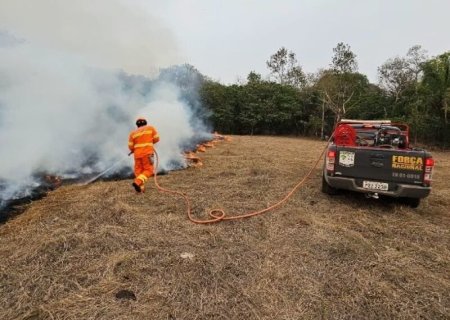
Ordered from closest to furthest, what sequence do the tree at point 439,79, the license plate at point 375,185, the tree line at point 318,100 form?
1. the license plate at point 375,185
2. the tree at point 439,79
3. the tree line at point 318,100

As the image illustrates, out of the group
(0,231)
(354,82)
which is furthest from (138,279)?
(354,82)

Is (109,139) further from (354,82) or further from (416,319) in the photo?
(354,82)

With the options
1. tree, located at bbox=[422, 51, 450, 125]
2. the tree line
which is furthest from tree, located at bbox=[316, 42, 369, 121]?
tree, located at bbox=[422, 51, 450, 125]

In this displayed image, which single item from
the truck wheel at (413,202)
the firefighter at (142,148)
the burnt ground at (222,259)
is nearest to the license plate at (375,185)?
the burnt ground at (222,259)

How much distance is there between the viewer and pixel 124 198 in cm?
673

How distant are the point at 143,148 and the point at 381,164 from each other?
456cm

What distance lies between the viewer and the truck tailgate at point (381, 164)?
236 inches

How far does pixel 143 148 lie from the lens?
730cm

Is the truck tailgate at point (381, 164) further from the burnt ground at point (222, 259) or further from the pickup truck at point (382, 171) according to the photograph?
the burnt ground at point (222, 259)

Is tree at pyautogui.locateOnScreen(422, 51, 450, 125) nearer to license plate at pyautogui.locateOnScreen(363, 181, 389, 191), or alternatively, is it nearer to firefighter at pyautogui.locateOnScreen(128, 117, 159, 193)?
license plate at pyautogui.locateOnScreen(363, 181, 389, 191)

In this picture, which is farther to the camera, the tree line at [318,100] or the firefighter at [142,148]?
the tree line at [318,100]

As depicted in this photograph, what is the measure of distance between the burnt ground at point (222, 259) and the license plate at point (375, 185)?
489 millimetres

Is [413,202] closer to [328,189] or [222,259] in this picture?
[328,189]

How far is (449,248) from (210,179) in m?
5.23
